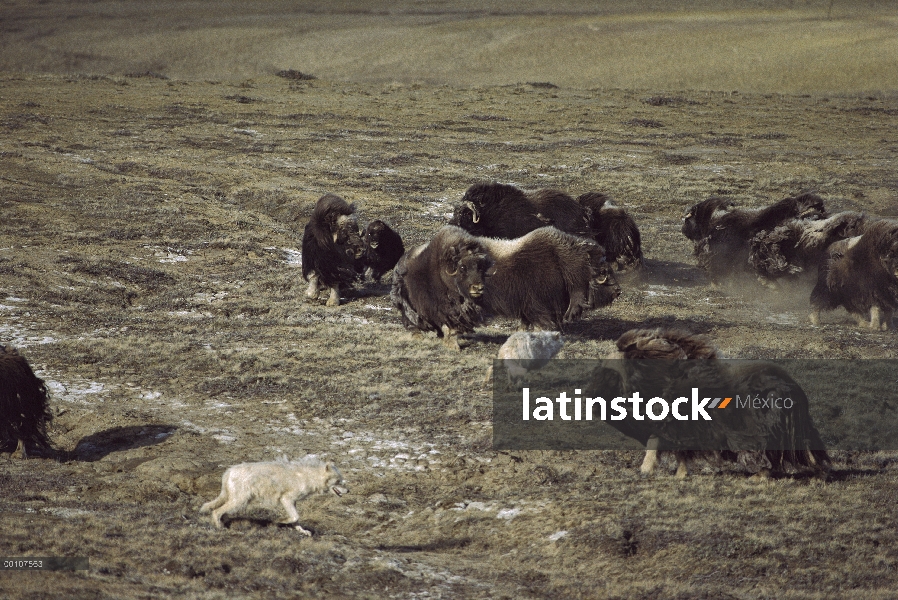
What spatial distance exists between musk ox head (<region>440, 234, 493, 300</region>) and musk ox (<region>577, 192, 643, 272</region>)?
16.1 ft

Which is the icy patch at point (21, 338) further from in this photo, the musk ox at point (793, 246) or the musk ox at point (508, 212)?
the musk ox at point (793, 246)

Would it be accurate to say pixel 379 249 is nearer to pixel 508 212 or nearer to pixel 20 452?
pixel 508 212

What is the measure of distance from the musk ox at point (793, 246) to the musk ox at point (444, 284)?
6.46 meters

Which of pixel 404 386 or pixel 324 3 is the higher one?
pixel 324 3

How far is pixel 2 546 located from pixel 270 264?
37.6 feet

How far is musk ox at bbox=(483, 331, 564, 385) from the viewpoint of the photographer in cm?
1096

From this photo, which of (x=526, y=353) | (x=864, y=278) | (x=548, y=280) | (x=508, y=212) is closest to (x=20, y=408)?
(x=526, y=353)

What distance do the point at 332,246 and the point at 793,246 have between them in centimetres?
820

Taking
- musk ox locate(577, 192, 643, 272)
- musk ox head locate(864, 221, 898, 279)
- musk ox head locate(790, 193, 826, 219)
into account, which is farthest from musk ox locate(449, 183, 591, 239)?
musk ox head locate(864, 221, 898, 279)

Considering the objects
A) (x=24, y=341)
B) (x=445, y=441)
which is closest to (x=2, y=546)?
(x=445, y=441)

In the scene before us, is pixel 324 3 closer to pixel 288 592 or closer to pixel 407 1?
pixel 407 1

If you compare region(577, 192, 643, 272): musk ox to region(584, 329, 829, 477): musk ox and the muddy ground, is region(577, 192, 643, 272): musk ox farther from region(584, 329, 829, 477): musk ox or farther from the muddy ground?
region(584, 329, 829, 477): musk ox

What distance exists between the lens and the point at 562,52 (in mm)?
56438

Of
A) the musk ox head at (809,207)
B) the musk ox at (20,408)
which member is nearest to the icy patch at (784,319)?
the musk ox head at (809,207)
